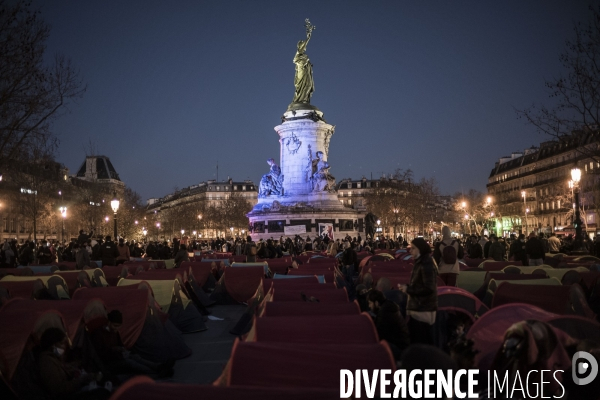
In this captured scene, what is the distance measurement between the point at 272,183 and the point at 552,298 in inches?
1749

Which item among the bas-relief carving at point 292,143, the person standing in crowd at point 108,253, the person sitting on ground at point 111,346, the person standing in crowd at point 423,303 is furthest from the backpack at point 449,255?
the bas-relief carving at point 292,143

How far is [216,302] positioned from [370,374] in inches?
620

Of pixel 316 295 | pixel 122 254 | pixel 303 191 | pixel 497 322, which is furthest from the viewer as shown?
pixel 303 191

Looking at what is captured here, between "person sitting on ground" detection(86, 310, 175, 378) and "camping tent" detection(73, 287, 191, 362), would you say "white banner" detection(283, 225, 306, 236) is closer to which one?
"camping tent" detection(73, 287, 191, 362)

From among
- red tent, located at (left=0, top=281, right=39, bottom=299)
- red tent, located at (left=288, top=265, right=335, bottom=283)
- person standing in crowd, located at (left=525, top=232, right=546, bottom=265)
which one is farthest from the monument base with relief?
red tent, located at (left=0, top=281, right=39, bottom=299)

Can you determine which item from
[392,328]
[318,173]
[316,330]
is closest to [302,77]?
[318,173]

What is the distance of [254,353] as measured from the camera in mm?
4785

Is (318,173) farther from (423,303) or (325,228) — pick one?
(423,303)

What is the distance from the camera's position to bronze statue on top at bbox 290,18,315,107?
55.7 m

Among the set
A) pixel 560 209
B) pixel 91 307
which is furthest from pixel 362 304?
pixel 560 209

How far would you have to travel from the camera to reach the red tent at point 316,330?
6.04 meters

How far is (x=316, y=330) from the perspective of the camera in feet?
20.4

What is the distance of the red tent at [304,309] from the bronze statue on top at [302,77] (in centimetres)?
4837

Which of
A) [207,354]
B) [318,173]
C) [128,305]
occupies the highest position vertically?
[318,173]
